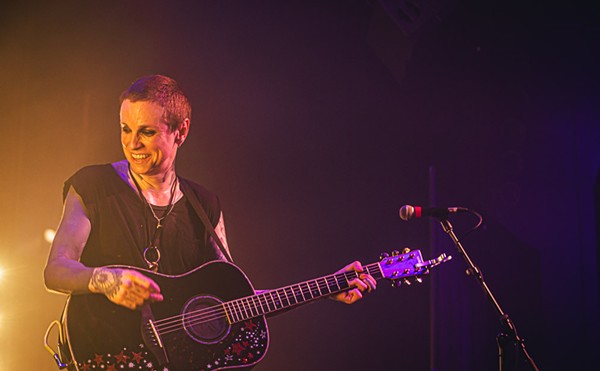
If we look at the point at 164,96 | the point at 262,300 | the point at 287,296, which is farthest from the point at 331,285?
the point at 164,96

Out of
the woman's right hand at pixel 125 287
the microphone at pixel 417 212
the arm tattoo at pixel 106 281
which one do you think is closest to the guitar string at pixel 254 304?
the woman's right hand at pixel 125 287

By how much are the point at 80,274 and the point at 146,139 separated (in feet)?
2.85

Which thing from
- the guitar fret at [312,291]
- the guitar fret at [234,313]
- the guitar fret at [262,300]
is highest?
the guitar fret at [312,291]

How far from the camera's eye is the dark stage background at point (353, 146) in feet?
11.5

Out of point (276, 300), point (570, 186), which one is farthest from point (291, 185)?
point (570, 186)

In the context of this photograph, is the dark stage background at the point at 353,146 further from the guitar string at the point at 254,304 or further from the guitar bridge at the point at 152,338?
the guitar bridge at the point at 152,338

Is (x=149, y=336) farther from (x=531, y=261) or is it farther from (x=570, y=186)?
(x=570, y=186)

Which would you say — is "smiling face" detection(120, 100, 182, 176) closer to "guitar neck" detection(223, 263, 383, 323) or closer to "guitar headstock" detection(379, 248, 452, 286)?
"guitar neck" detection(223, 263, 383, 323)

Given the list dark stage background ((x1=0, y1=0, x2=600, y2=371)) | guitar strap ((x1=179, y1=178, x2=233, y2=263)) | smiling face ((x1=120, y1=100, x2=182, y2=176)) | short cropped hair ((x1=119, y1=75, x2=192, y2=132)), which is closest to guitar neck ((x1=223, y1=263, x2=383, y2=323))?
guitar strap ((x1=179, y1=178, x2=233, y2=263))

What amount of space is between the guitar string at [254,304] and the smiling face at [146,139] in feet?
3.00

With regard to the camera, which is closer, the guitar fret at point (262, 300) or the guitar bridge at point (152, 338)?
the guitar bridge at point (152, 338)

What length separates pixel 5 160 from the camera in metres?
3.44

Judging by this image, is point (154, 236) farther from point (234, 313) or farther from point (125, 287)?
point (234, 313)

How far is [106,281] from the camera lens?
9.00 ft
